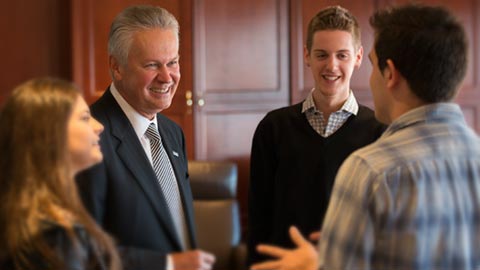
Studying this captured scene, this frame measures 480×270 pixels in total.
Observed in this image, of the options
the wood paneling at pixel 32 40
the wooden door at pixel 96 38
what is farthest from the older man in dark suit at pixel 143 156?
the wood paneling at pixel 32 40

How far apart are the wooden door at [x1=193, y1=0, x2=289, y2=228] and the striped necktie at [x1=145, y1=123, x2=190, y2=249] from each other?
2.09m

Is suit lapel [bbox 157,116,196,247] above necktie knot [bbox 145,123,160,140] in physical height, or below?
below

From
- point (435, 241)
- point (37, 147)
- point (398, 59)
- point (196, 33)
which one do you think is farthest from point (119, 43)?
point (196, 33)

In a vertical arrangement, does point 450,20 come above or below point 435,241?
above

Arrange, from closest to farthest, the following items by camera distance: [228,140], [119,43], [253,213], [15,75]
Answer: [119,43] < [253,213] < [15,75] < [228,140]

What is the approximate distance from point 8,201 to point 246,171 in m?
2.79

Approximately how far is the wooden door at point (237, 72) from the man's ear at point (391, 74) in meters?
2.58

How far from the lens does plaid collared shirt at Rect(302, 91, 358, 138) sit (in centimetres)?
201

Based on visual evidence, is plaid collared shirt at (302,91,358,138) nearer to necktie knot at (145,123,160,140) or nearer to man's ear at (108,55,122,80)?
necktie knot at (145,123,160,140)

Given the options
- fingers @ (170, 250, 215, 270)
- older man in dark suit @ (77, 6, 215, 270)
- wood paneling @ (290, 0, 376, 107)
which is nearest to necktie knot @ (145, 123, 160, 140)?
older man in dark suit @ (77, 6, 215, 270)

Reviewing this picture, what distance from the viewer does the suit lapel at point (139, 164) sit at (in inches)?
61.7

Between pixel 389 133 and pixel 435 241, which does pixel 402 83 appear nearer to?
pixel 389 133

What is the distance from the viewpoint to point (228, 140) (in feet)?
Answer: 13.0

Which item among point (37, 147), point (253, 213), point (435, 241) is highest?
point (37, 147)
